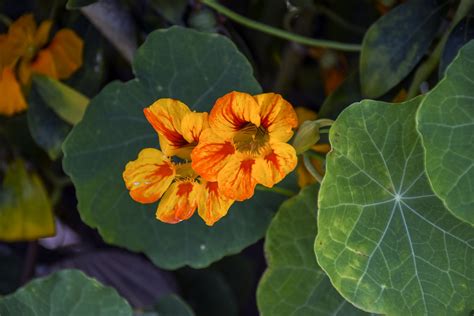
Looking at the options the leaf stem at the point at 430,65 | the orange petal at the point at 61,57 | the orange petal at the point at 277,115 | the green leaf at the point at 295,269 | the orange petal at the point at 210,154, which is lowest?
the green leaf at the point at 295,269

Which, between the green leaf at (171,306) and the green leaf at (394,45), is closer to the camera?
the green leaf at (394,45)

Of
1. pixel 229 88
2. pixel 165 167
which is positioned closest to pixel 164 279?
pixel 229 88

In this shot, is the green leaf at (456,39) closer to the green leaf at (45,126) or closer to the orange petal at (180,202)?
the orange petal at (180,202)

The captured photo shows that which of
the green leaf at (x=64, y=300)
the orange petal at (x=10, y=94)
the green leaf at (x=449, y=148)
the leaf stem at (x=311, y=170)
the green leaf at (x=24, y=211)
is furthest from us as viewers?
the green leaf at (x=24, y=211)

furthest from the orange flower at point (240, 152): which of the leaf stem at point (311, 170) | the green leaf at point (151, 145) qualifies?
the green leaf at point (151, 145)

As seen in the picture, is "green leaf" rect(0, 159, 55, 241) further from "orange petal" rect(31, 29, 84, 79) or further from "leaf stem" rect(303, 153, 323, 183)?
"leaf stem" rect(303, 153, 323, 183)

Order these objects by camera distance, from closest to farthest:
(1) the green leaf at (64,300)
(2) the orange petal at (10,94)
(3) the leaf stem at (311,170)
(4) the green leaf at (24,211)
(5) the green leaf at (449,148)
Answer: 1. (5) the green leaf at (449,148)
2. (3) the leaf stem at (311,170)
3. (1) the green leaf at (64,300)
4. (2) the orange petal at (10,94)
5. (4) the green leaf at (24,211)

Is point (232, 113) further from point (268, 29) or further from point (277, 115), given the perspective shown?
point (268, 29)
